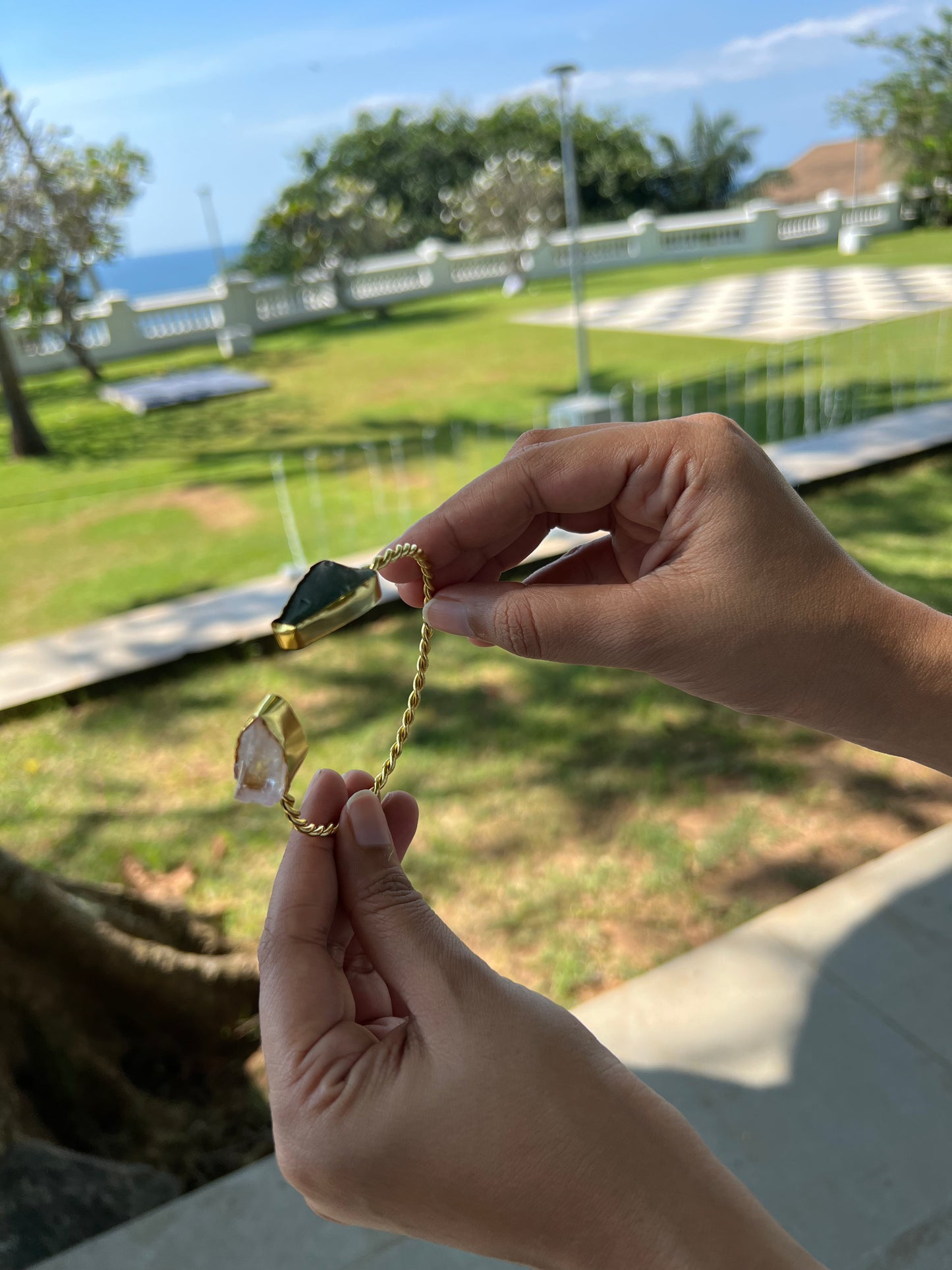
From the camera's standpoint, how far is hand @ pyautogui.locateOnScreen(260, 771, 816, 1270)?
93 centimetres

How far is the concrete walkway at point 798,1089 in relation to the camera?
177cm

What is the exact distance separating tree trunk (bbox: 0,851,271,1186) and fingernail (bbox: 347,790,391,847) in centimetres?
138

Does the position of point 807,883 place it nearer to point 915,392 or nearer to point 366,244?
point 915,392

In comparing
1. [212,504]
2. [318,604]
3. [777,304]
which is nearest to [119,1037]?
[318,604]

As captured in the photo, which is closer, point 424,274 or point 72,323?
point 72,323

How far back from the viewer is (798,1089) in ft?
6.57

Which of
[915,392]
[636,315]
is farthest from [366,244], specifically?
[915,392]

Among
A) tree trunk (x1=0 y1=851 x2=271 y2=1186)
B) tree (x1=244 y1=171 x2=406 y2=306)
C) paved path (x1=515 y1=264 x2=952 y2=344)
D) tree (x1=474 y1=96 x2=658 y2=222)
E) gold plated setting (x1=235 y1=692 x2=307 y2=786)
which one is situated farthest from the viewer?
tree (x1=474 y1=96 x2=658 y2=222)

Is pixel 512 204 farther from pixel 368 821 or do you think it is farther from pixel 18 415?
pixel 368 821

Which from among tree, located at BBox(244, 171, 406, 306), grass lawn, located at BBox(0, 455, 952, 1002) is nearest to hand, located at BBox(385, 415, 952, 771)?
grass lawn, located at BBox(0, 455, 952, 1002)

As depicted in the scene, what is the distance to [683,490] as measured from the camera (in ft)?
4.21

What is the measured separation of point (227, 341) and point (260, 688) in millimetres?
14495

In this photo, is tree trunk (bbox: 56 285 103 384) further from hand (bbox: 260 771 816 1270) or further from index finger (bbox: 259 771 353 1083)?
hand (bbox: 260 771 816 1270)

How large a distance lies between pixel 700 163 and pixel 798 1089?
3783cm
